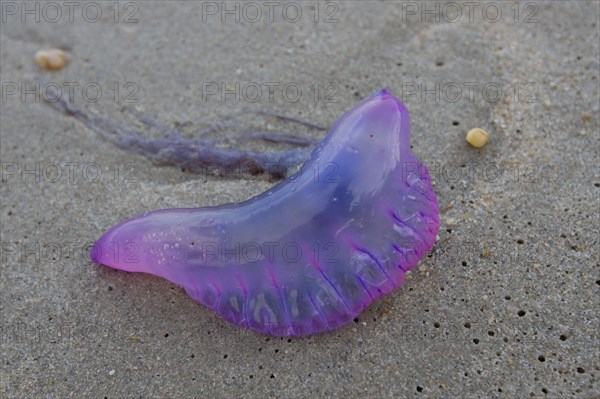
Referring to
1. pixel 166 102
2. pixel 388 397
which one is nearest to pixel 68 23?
pixel 166 102

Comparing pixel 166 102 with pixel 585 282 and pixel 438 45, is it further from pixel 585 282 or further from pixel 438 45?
pixel 585 282

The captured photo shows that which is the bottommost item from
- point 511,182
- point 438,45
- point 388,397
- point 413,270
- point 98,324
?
point 98,324

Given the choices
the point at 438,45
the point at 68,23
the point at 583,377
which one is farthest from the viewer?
the point at 68,23

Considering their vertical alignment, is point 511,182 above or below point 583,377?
above

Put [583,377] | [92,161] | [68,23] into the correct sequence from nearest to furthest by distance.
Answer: [583,377], [92,161], [68,23]

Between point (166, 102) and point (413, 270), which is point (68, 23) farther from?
point (413, 270)

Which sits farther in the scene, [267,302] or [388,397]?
[267,302]
